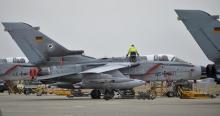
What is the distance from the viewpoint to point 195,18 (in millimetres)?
23500

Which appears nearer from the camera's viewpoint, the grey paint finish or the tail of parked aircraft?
the grey paint finish

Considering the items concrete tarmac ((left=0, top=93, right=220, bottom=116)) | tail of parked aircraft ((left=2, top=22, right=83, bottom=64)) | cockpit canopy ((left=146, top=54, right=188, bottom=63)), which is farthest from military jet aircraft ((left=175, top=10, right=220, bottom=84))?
tail of parked aircraft ((left=2, top=22, right=83, bottom=64))

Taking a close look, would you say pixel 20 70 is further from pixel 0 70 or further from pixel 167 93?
pixel 167 93

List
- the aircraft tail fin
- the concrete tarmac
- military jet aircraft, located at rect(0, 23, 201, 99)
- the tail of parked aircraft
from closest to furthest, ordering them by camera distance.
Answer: the concrete tarmac < the aircraft tail fin < military jet aircraft, located at rect(0, 23, 201, 99) < the tail of parked aircraft

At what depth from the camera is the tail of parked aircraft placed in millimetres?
35875

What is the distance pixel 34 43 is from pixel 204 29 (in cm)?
1558

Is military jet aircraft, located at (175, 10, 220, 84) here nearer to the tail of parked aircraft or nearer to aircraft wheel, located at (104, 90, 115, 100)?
aircraft wheel, located at (104, 90, 115, 100)

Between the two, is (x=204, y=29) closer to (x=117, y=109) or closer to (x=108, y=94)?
(x=117, y=109)

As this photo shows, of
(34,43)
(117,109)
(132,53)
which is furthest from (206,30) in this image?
(34,43)

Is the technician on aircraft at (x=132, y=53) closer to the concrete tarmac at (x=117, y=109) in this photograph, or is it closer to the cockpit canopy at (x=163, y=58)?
the cockpit canopy at (x=163, y=58)

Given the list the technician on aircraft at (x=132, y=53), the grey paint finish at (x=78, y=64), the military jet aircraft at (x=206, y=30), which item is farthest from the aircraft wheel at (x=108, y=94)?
the military jet aircraft at (x=206, y=30)

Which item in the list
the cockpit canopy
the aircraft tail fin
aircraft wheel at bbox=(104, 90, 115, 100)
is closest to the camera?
the aircraft tail fin

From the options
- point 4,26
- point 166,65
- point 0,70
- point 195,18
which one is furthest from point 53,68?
point 195,18

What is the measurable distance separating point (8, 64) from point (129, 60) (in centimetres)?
1268
